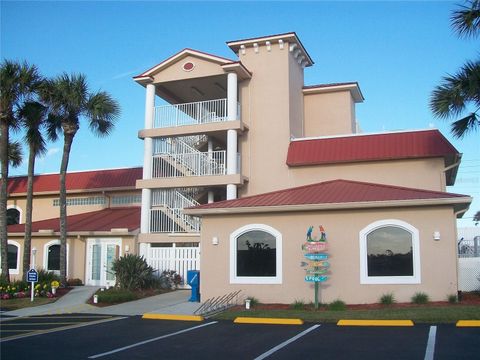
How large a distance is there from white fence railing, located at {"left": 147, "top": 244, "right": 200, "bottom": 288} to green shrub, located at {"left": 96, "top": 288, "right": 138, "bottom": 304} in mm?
3741

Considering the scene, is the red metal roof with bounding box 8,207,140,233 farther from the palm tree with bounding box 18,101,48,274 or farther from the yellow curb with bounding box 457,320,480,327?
the yellow curb with bounding box 457,320,480,327

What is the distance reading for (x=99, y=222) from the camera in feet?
89.2

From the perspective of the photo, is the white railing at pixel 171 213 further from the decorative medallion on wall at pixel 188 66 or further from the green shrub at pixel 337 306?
the green shrub at pixel 337 306

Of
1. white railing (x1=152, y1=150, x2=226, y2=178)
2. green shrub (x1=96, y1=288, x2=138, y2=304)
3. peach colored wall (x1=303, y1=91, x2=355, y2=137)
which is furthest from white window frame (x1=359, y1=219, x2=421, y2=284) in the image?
peach colored wall (x1=303, y1=91, x2=355, y2=137)

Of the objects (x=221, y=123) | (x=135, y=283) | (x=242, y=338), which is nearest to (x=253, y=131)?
(x=221, y=123)

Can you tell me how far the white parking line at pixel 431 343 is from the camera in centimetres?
908

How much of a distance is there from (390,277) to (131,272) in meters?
10.6

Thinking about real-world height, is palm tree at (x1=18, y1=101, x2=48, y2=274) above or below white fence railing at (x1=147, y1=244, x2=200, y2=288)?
above

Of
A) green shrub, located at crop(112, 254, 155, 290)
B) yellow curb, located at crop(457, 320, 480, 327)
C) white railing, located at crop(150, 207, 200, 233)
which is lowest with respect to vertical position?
yellow curb, located at crop(457, 320, 480, 327)

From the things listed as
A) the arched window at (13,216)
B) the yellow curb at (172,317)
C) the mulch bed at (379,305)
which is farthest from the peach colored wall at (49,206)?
the mulch bed at (379,305)

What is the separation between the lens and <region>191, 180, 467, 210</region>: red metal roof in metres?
16.2

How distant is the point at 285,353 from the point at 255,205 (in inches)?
326

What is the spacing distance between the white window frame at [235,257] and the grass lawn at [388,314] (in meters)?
2.10

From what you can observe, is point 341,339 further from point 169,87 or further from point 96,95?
point 169,87
